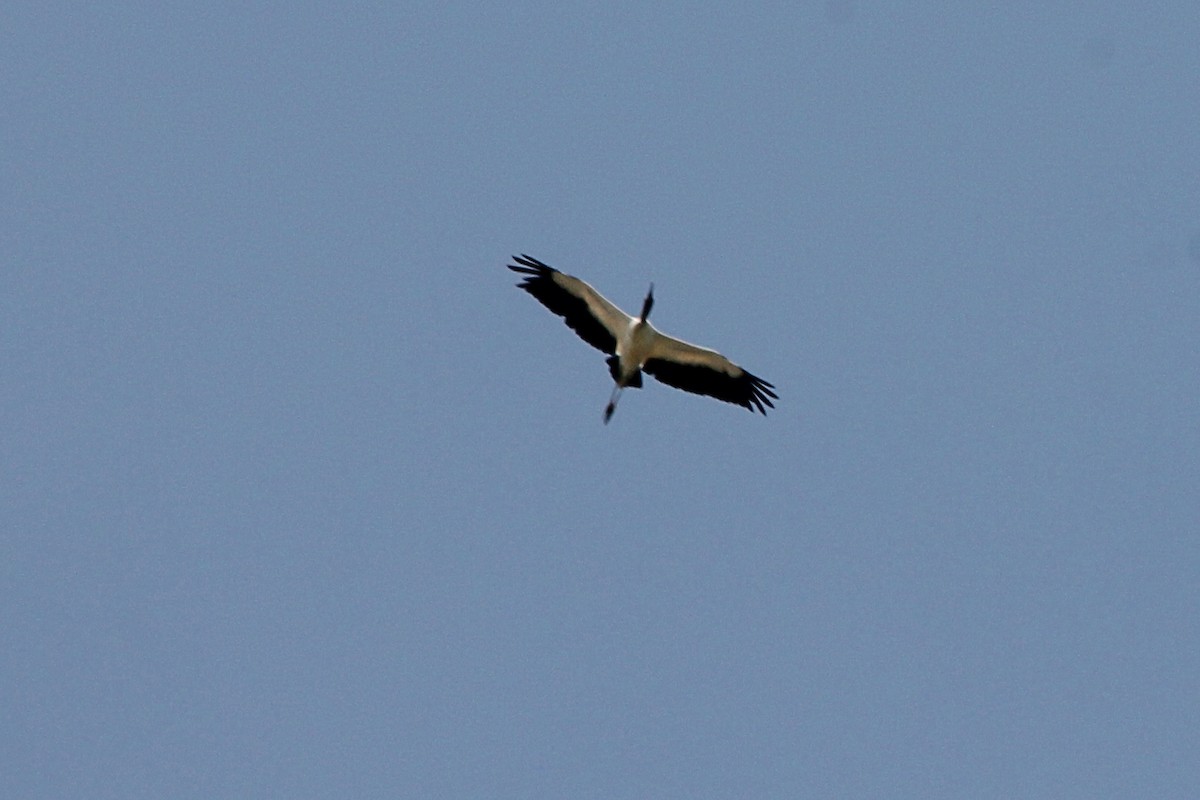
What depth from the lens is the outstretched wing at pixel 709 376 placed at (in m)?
29.5

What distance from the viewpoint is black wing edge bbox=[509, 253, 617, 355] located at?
28938 millimetres

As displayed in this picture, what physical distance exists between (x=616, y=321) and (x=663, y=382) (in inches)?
51.3

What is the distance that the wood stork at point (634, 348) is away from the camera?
28906mm

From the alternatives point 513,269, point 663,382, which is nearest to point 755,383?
point 663,382

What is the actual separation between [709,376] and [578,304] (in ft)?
7.80

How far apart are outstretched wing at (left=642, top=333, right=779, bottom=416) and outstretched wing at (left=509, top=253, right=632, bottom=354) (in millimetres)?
762

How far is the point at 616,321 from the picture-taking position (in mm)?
29156

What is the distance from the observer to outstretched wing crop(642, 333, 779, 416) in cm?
2950

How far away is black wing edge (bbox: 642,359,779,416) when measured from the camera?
29.7m

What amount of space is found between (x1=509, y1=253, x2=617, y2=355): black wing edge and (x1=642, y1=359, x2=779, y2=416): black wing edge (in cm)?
86

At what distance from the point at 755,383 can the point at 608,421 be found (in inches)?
97.7

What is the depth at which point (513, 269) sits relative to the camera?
95.1 ft

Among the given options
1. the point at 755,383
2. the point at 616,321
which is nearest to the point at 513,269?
the point at 616,321

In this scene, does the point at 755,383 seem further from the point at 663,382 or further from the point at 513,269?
the point at 513,269
